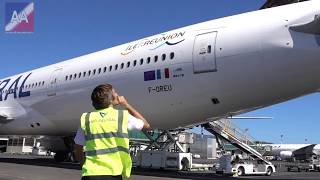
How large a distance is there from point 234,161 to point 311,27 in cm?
1136

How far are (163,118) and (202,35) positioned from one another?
333cm

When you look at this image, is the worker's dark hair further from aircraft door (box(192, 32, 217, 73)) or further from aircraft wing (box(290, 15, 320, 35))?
aircraft door (box(192, 32, 217, 73))

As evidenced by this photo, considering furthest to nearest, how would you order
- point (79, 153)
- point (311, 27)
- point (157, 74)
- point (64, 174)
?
point (64, 174)
point (157, 74)
point (311, 27)
point (79, 153)

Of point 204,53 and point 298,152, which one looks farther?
point 298,152

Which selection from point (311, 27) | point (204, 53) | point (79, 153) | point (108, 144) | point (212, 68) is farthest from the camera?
point (204, 53)

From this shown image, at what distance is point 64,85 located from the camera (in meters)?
19.7

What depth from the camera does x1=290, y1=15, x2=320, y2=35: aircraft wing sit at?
12.1m

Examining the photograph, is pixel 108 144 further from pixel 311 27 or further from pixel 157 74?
pixel 157 74

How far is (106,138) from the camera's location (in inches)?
156

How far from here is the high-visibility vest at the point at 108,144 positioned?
3896 mm

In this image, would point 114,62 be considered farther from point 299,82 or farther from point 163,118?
point 299,82

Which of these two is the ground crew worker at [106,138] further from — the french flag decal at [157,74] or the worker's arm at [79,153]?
the french flag decal at [157,74]

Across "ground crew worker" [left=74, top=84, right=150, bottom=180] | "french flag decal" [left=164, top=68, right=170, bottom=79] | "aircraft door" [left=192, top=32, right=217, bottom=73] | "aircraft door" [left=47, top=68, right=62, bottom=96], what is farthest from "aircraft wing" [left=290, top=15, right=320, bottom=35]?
"aircraft door" [left=47, top=68, right=62, bottom=96]

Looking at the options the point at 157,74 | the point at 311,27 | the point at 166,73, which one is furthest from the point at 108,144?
the point at 157,74
